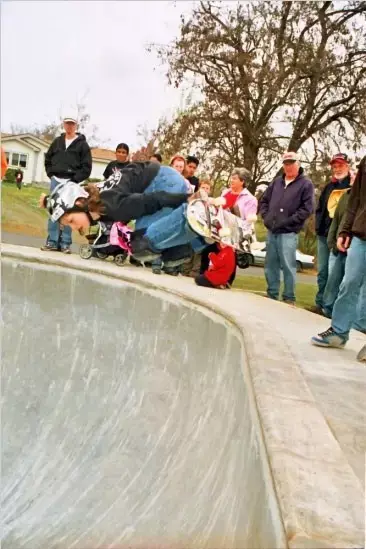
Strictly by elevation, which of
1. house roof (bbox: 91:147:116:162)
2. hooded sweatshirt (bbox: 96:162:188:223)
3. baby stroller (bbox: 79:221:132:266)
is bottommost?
baby stroller (bbox: 79:221:132:266)

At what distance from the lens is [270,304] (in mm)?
5562

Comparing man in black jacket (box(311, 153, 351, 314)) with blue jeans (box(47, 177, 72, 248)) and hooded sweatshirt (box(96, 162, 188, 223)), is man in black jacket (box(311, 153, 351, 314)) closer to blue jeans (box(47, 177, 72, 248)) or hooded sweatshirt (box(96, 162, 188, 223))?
hooded sweatshirt (box(96, 162, 188, 223))

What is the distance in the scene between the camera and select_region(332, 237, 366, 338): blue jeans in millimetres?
3932

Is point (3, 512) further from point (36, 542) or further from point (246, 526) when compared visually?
point (246, 526)

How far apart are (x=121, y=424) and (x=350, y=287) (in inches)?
66.0

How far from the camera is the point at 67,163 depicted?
739 cm

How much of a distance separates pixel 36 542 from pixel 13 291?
2.97 m

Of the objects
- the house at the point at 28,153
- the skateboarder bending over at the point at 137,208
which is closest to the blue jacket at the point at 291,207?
the skateboarder bending over at the point at 137,208

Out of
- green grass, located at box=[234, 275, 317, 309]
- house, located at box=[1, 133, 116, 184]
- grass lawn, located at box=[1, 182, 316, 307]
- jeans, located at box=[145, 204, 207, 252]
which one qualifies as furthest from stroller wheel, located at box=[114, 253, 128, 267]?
house, located at box=[1, 133, 116, 184]

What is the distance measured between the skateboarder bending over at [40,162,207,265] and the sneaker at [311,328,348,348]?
1.72 m

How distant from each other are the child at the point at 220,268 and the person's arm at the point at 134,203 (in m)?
0.78

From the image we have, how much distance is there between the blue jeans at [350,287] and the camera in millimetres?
3932

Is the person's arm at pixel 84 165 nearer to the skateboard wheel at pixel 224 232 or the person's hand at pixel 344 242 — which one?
the skateboard wheel at pixel 224 232

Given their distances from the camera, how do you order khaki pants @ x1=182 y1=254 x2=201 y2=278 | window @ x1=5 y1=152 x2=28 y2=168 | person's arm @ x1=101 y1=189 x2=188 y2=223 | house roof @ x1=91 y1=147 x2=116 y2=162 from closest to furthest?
person's arm @ x1=101 y1=189 x2=188 y2=223, khaki pants @ x1=182 y1=254 x2=201 y2=278, window @ x1=5 y1=152 x2=28 y2=168, house roof @ x1=91 y1=147 x2=116 y2=162
